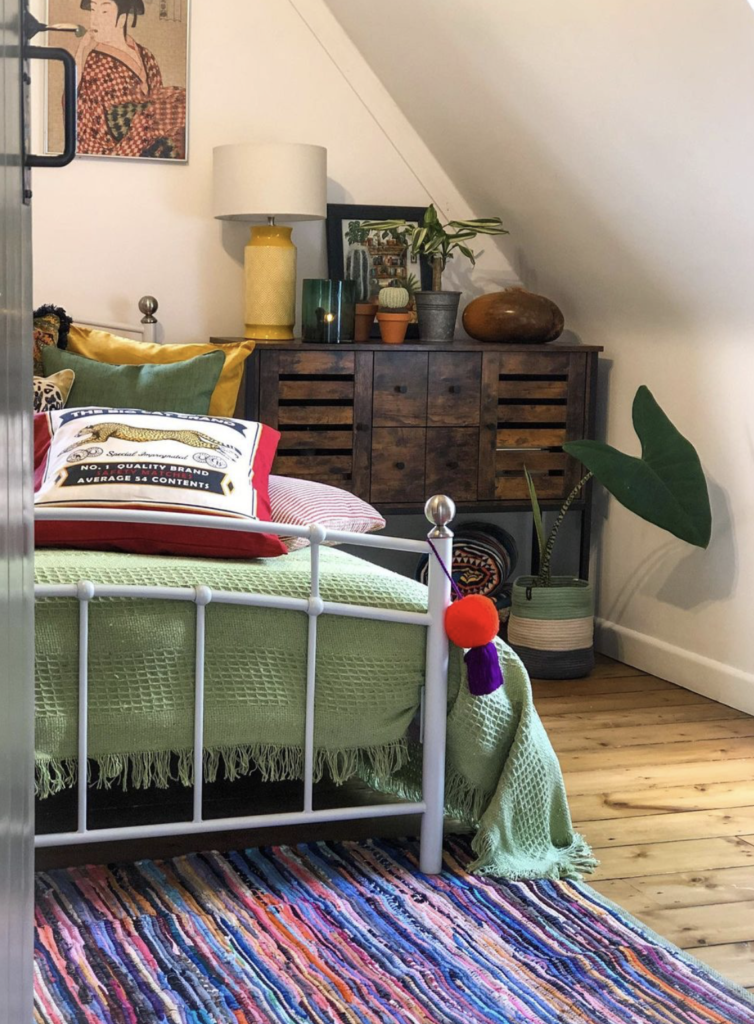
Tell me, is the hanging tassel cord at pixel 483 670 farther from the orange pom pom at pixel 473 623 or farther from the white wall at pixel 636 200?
the white wall at pixel 636 200

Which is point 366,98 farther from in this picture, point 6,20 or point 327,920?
point 6,20

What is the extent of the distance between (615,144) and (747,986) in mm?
2019

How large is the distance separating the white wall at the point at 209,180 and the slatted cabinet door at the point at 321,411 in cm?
44

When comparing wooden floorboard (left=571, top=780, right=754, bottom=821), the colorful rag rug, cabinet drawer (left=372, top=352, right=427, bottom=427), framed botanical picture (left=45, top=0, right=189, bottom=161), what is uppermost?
framed botanical picture (left=45, top=0, right=189, bottom=161)

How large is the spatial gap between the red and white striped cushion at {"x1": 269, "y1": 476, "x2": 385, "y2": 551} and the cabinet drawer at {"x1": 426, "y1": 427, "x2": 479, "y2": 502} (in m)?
0.76

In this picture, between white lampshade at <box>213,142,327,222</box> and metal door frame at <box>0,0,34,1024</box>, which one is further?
white lampshade at <box>213,142,327,222</box>

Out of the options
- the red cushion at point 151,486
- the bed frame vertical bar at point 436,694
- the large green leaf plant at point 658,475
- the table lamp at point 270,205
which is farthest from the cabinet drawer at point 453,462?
the bed frame vertical bar at point 436,694

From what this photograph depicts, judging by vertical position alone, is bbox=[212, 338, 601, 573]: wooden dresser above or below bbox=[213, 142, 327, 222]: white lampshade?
below

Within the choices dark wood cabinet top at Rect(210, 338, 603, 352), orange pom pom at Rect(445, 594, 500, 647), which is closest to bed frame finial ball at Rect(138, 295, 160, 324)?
dark wood cabinet top at Rect(210, 338, 603, 352)

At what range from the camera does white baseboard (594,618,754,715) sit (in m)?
3.16

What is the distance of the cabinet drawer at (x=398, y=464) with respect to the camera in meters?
3.45

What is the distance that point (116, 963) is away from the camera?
1.72m

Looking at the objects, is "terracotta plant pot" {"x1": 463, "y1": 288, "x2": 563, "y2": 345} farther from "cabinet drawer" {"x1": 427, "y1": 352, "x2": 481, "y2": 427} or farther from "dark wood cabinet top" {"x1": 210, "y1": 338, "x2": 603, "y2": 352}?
"cabinet drawer" {"x1": 427, "y1": 352, "x2": 481, "y2": 427}

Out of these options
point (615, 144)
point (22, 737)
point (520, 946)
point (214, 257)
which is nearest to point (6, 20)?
point (22, 737)
